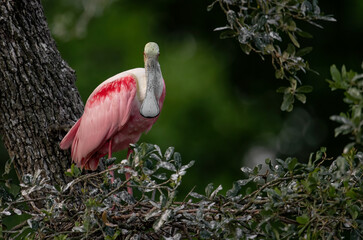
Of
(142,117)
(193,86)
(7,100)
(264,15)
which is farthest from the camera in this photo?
(193,86)

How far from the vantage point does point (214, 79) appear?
1018 cm

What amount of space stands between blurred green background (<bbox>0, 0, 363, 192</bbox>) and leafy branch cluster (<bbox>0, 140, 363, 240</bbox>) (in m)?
5.83

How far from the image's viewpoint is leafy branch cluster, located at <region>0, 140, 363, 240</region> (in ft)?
10.7

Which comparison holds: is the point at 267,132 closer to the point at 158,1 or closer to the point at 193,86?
the point at 193,86

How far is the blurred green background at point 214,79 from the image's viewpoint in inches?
387

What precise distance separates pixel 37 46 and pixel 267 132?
642cm

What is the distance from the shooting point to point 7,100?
4203 mm

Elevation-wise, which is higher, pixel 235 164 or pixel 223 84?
pixel 223 84

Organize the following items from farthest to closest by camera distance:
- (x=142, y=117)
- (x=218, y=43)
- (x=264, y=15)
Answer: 1. (x=218, y=43)
2. (x=142, y=117)
3. (x=264, y=15)

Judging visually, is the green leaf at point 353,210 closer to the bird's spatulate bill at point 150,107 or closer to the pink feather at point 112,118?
the bird's spatulate bill at point 150,107

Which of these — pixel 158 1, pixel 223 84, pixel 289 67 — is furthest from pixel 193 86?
pixel 289 67

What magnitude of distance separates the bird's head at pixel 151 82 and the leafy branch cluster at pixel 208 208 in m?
0.87

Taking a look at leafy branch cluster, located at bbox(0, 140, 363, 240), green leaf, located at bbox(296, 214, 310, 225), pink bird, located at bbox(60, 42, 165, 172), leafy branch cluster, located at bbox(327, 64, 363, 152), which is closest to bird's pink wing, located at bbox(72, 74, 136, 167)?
pink bird, located at bbox(60, 42, 165, 172)

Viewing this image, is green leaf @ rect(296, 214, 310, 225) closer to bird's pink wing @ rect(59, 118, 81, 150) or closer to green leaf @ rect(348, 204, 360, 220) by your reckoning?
green leaf @ rect(348, 204, 360, 220)
